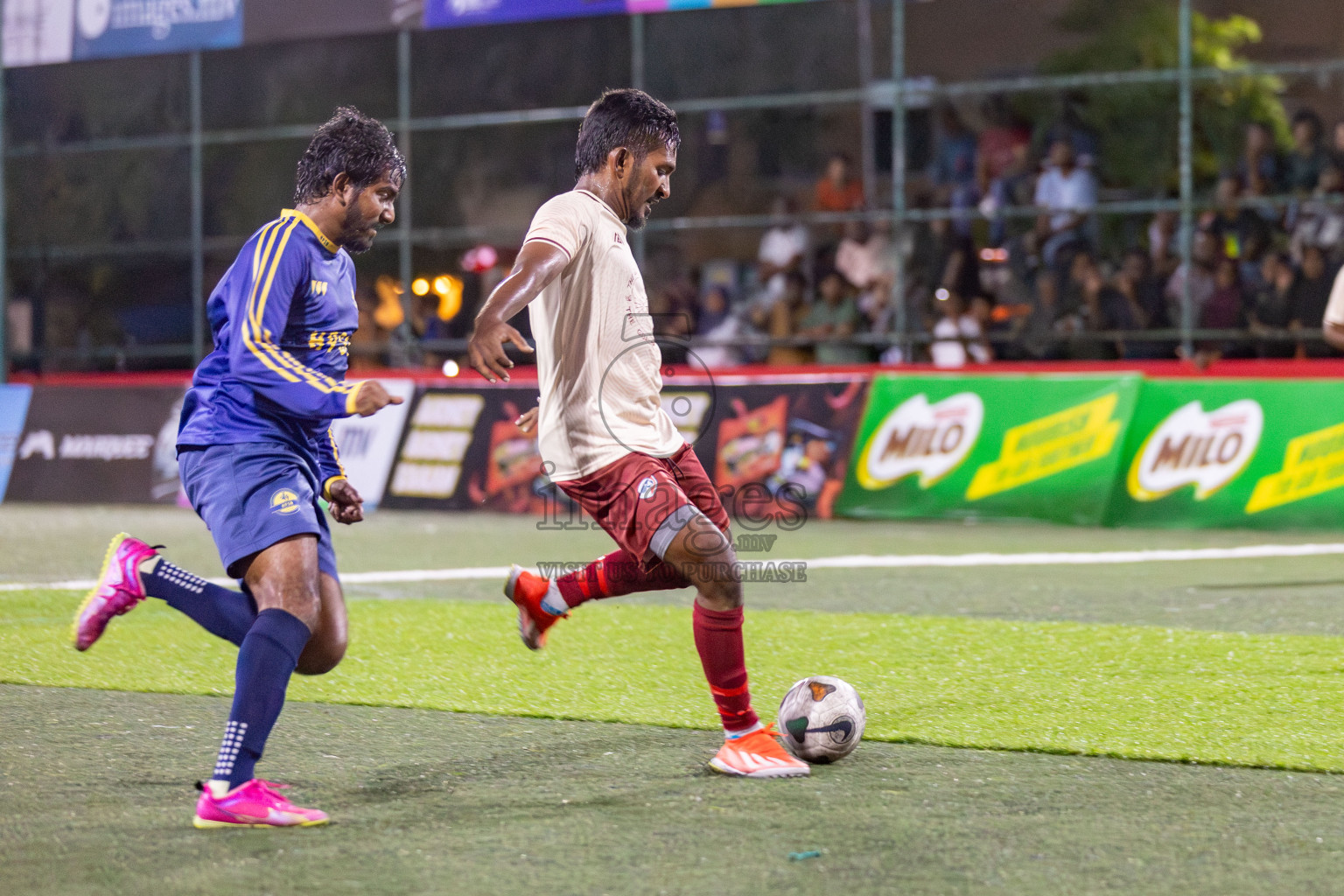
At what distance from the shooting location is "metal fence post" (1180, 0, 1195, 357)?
1644 centimetres

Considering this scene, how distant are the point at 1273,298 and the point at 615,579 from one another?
1206 cm

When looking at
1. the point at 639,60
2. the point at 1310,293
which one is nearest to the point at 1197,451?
the point at 1310,293

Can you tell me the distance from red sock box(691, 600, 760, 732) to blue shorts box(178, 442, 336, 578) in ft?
3.96

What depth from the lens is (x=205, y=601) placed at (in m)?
5.21

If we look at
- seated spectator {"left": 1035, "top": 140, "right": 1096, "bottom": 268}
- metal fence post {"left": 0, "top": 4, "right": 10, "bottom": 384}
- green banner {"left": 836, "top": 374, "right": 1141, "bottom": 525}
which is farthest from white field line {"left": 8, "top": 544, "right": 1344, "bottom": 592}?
metal fence post {"left": 0, "top": 4, "right": 10, "bottom": 384}

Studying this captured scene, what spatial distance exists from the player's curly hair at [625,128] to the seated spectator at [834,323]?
487 inches

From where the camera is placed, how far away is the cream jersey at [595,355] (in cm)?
507

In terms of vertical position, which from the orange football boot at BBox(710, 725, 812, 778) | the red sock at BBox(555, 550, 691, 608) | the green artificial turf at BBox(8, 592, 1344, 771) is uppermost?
the red sock at BBox(555, 550, 691, 608)

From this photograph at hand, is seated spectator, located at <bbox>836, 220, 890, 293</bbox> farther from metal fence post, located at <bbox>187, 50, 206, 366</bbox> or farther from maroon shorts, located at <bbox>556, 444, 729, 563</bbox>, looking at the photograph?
maroon shorts, located at <bbox>556, 444, 729, 563</bbox>

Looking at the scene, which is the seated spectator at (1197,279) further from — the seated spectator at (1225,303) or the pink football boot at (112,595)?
the pink football boot at (112,595)

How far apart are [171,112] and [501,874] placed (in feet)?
72.5

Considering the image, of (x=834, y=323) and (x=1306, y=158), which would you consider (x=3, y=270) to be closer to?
(x=834, y=323)

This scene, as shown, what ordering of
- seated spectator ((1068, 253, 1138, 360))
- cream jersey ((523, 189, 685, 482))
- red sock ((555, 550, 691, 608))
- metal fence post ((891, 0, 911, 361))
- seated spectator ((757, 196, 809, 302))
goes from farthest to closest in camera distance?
seated spectator ((757, 196, 809, 302))
metal fence post ((891, 0, 911, 361))
seated spectator ((1068, 253, 1138, 360))
red sock ((555, 550, 691, 608))
cream jersey ((523, 189, 685, 482))

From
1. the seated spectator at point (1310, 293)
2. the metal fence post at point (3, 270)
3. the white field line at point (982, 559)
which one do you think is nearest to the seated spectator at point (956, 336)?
the seated spectator at point (1310, 293)
